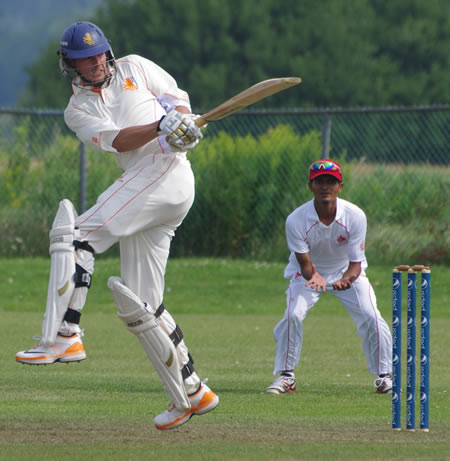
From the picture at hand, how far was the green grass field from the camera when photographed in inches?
199

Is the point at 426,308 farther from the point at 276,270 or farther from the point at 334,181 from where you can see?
the point at 276,270

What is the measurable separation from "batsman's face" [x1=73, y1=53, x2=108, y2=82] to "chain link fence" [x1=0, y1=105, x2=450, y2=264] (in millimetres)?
8697

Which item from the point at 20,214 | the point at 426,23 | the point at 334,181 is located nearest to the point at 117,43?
the point at 426,23

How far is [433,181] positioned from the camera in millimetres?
14383

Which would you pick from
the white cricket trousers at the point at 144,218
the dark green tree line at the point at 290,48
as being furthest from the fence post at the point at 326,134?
the dark green tree line at the point at 290,48

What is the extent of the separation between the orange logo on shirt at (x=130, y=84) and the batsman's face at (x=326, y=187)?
2054mm

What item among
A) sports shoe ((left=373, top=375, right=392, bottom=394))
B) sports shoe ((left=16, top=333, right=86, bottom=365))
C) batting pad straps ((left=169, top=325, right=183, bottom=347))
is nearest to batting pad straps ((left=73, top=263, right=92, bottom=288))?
sports shoe ((left=16, top=333, right=86, bottom=365))

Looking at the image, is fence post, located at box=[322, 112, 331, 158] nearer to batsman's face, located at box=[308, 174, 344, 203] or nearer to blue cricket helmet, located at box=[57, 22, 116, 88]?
batsman's face, located at box=[308, 174, 344, 203]

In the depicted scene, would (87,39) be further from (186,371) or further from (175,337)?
(186,371)

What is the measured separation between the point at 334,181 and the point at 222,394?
1654 mm

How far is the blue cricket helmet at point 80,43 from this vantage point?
5.50 m

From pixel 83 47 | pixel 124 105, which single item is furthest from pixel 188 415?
pixel 83 47

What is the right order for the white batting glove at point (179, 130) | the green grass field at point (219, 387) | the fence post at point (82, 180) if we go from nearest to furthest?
the green grass field at point (219, 387)
the white batting glove at point (179, 130)
the fence post at point (82, 180)

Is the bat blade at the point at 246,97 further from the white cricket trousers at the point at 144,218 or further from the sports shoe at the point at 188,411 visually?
the sports shoe at the point at 188,411
